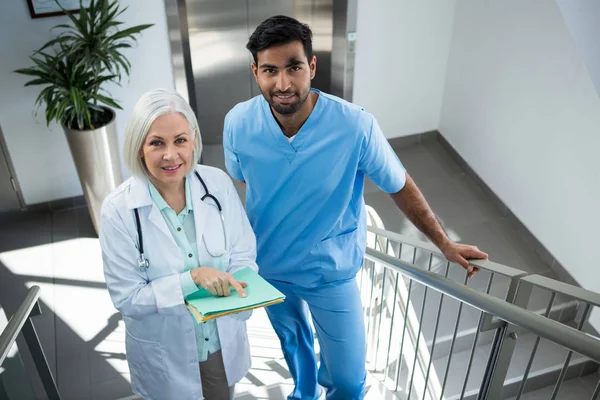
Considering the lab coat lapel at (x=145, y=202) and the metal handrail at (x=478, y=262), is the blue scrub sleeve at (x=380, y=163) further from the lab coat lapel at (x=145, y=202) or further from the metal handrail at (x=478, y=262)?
the lab coat lapel at (x=145, y=202)

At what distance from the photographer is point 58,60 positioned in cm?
389

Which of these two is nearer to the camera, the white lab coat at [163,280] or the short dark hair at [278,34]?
the white lab coat at [163,280]

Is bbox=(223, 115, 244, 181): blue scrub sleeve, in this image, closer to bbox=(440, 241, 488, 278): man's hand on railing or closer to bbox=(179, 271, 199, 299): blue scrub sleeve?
bbox=(179, 271, 199, 299): blue scrub sleeve

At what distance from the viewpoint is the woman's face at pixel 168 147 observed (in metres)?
1.74

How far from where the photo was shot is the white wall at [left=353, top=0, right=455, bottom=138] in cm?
506

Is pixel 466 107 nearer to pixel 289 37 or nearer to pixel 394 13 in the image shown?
pixel 394 13

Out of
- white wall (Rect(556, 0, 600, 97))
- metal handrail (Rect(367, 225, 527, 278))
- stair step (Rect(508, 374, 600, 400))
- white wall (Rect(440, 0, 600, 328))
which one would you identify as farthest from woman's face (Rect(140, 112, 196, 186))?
stair step (Rect(508, 374, 600, 400))

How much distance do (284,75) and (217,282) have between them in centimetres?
76

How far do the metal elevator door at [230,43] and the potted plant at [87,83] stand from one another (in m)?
0.82

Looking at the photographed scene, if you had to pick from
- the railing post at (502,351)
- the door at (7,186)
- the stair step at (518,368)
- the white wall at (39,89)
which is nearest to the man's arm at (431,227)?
the railing post at (502,351)

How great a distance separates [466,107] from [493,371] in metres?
3.85

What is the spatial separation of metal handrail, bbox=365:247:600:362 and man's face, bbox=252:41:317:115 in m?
0.76

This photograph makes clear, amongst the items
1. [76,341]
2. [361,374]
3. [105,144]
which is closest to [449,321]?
[361,374]

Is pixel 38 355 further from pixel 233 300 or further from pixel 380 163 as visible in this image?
pixel 380 163
